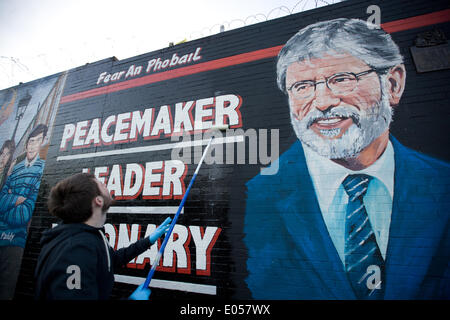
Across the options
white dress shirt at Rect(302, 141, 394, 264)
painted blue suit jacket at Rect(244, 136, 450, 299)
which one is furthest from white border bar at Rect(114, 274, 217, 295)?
white dress shirt at Rect(302, 141, 394, 264)

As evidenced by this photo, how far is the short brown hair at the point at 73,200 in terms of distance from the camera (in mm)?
1909

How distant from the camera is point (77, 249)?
1.65 m

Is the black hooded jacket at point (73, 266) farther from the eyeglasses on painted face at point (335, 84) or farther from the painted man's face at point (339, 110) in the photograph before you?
the eyeglasses on painted face at point (335, 84)

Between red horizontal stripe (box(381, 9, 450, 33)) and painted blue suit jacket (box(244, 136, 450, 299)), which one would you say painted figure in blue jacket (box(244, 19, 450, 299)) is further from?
red horizontal stripe (box(381, 9, 450, 33))

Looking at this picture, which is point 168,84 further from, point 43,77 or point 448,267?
point 448,267

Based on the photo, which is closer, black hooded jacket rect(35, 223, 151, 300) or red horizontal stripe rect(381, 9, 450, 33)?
black hooded jacket rect(35, 223, 151, 300)

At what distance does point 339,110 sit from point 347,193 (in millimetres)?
1348

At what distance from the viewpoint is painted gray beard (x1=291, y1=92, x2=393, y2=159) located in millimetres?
3427

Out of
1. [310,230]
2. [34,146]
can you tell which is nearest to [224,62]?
[310,230]

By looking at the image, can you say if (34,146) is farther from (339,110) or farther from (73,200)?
(339,110)

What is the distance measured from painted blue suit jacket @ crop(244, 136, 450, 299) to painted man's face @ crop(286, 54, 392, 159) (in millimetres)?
341

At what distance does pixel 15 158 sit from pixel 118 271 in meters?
5.21
